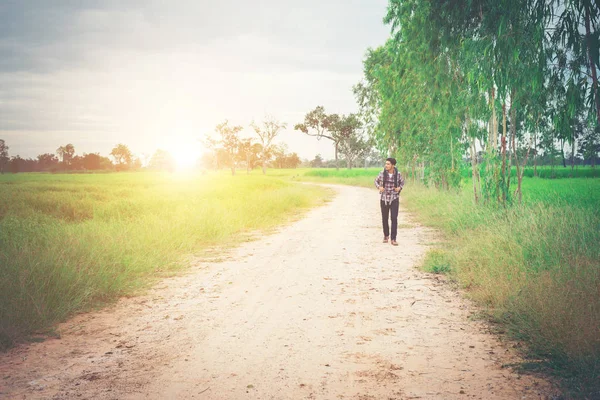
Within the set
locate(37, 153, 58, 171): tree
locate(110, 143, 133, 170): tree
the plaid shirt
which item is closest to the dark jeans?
the plaid shirt

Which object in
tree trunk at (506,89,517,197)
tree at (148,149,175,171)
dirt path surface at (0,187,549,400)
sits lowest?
dirt path surface at (0,187,549,400)

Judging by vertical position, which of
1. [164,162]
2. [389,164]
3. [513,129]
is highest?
[164,162]

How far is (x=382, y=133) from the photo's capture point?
1021 inches

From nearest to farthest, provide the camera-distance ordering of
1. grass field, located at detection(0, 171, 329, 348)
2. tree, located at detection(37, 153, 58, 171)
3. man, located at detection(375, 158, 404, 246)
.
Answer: grass field, located at detection(0, 171, 329, 348)
man, located at detection(375, 158, 404, 246)
tree, located at detection(37, 153, 58, 171)

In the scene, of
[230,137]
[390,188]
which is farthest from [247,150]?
[390,188]

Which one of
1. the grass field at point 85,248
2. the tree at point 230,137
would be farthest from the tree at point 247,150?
the grass field at point 85,248

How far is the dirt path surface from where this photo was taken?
9.62 feet

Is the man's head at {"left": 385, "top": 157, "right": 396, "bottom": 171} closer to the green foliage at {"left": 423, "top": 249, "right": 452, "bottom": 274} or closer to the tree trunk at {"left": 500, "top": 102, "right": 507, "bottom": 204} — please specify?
the green foliage at {"left": 423, "top": 249, "right": 452, "bottom": 274}

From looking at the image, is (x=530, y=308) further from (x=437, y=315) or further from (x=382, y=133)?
(x=382, y=133)

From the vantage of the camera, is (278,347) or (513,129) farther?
(513,129)

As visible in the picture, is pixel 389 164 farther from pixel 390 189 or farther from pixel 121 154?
pixel 121 154

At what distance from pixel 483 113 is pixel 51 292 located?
404 inches

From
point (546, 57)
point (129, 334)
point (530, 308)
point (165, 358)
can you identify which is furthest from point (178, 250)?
point (546, 57)

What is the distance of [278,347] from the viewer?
366 centimetres
